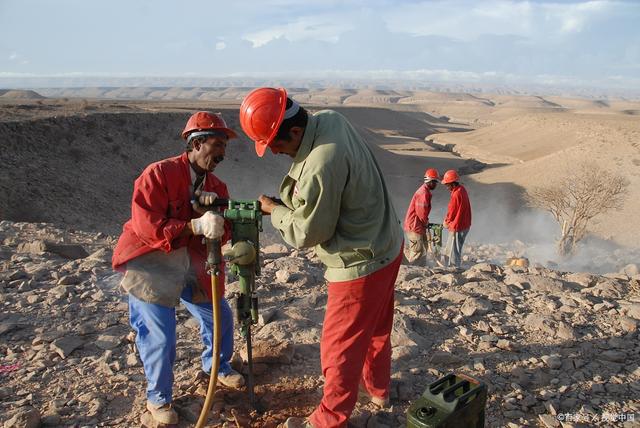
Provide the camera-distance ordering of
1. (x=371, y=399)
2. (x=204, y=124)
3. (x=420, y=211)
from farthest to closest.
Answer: (x=420, y=211), (x=371, y=399), (x=204, y=124)

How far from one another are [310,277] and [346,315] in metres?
2.61

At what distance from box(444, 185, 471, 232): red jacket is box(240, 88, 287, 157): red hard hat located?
5685 mm

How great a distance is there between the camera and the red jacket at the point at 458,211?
24.2 ft

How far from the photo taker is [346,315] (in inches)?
92.4

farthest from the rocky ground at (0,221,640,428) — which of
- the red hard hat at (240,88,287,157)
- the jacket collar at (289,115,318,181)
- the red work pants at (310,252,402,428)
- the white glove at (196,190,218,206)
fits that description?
the red hard hat at (240,88,287,157)

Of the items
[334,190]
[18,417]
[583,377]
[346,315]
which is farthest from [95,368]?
[583,377]

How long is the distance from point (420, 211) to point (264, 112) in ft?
17.3

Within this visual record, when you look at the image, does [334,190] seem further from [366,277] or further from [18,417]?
[18,417]

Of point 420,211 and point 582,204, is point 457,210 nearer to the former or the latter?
point 420,211

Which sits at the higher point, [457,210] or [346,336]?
[346,336]

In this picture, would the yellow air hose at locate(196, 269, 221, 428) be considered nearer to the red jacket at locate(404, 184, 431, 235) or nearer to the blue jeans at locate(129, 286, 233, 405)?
the blue jeans at locate(129, 286, 233, 405)

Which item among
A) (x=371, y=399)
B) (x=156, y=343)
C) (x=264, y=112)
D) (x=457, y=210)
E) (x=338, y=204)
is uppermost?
(x=264, y=112)

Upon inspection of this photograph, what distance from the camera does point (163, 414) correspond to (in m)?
2.63

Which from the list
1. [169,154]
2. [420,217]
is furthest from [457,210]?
[169,154]
